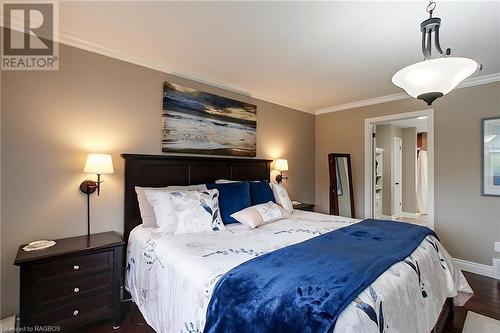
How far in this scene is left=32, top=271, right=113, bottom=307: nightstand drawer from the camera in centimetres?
171

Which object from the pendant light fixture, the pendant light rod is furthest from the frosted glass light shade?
the pendant light rod

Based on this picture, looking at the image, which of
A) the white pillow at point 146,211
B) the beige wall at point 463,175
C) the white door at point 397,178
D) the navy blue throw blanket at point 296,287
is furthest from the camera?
the white door at point 397,178

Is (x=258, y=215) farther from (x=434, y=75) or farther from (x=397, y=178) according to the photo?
(x=397, y=178)

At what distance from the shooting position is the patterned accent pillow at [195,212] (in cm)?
212

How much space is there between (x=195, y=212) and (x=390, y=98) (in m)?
3.56

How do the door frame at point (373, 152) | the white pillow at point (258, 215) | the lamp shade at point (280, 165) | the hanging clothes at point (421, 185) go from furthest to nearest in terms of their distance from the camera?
the hanging clothes at point (421, 185), the lamp shade at point (280, 165), the door frame at point (373, 152), the white pillow at point (258, 215)

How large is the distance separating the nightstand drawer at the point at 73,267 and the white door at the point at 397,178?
6271 mm

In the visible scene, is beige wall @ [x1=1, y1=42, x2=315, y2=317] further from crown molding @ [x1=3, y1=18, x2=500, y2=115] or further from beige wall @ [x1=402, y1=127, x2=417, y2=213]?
beige wall @ [x1=402, y1=127, x2=417, y2=213]

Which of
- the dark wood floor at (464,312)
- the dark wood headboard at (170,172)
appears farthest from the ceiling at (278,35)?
the dark wood floor at (464,312)

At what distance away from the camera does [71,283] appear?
1.83 meters

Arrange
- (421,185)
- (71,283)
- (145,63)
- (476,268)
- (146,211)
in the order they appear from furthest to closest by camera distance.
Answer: (421,185), (476,268), (145,63), (146,211), (71,283)

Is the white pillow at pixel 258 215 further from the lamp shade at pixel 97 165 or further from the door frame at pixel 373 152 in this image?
the door frame at pixel 373 152

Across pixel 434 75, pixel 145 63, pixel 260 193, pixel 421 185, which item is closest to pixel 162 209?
pixel 260 193

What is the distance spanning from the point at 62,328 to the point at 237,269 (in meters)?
1.54
